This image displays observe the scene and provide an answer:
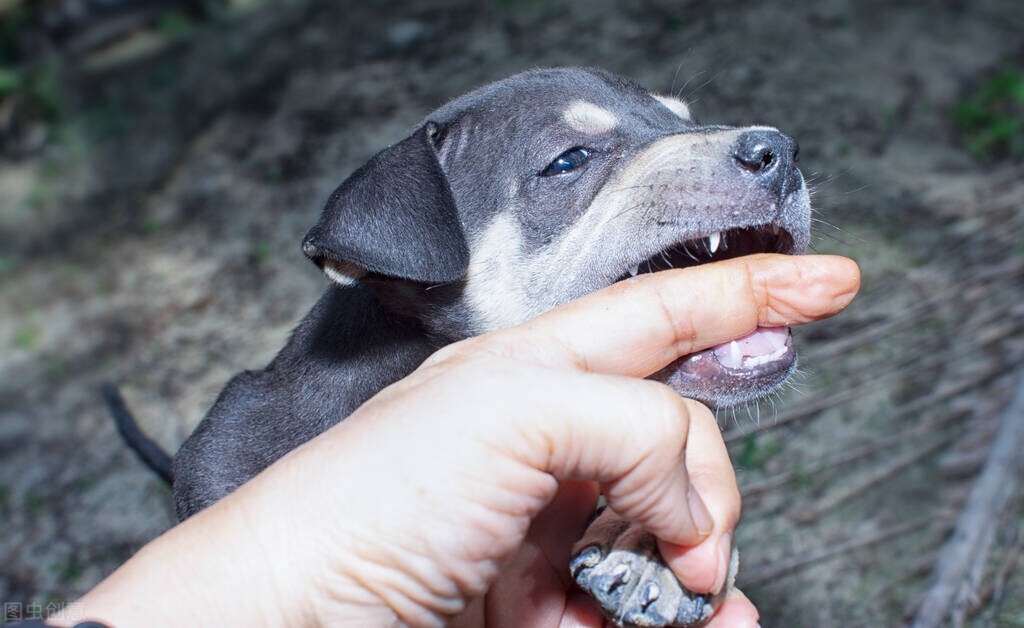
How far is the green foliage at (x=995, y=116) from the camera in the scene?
6.48m

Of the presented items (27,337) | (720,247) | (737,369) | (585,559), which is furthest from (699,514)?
(27,337)

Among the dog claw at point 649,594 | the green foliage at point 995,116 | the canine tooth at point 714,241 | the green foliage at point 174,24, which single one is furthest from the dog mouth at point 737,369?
the green foliage at point 174,24

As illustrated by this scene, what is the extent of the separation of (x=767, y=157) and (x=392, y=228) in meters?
1.14

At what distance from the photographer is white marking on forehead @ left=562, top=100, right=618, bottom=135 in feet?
10.8

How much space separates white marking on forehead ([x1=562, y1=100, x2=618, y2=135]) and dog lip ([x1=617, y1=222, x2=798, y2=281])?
564mm

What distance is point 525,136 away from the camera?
3303mm

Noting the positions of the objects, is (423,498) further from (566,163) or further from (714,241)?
(566,163)

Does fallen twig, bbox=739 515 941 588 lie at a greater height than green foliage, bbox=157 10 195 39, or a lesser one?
lesser

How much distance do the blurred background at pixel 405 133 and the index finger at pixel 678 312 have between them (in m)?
1.36

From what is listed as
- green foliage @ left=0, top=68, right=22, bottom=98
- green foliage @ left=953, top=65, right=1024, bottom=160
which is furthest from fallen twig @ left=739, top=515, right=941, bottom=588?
green foliage @ left=0, top=68, right=22, bottom=98

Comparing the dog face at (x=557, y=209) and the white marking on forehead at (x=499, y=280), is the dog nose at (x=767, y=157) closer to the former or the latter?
the dog face at (x=557, y=209)

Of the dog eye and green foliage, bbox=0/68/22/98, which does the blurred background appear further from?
the dog eye

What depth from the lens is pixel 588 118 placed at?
3.32 meters

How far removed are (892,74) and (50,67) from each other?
8354mm
